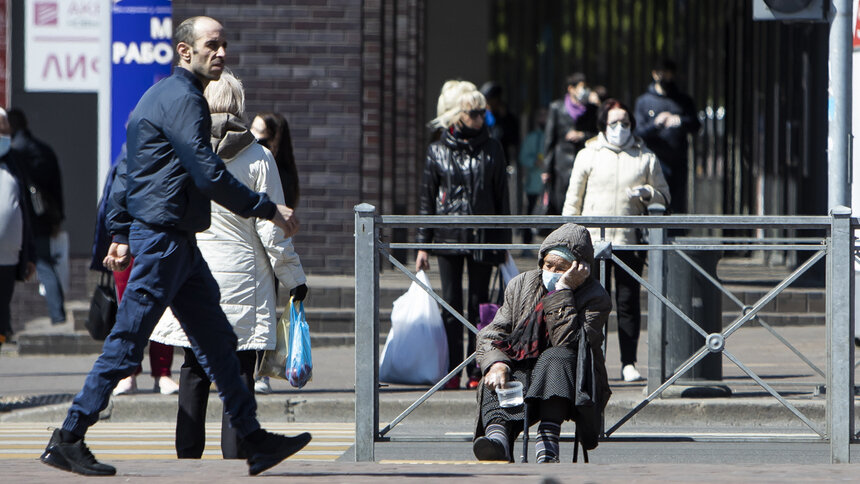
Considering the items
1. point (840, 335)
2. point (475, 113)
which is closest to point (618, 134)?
point (475, 113)

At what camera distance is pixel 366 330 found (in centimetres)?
627

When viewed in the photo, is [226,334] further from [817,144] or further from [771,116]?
[771,116]

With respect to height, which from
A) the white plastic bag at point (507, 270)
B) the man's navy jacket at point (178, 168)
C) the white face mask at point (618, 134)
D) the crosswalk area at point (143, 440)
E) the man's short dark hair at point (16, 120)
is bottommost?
the crosswalk area at point (143, 440)

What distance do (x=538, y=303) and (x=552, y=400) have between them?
39 cm

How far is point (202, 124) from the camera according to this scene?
521cm

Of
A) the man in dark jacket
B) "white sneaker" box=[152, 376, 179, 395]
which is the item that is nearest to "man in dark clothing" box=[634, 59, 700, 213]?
"white sneaker" box=[152, 376, 179, 395]

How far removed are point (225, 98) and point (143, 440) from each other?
204 cm

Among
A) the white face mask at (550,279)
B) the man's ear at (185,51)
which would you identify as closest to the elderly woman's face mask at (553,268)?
the white face mask at (550,279)

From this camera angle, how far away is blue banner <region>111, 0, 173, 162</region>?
12562mm

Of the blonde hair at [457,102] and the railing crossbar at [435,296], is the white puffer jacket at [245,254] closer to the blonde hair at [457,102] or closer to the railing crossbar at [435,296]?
the railing crossbar at [435,296]

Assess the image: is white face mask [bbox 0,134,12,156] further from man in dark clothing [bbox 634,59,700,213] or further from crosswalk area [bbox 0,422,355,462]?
man in dark clothing [bbox 634,59,700,213]

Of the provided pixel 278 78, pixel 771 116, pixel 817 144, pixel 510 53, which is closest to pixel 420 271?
pixel 278 78

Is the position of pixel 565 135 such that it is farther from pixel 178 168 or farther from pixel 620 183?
pixel 178 168

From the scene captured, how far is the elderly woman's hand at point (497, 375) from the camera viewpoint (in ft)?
19.1
